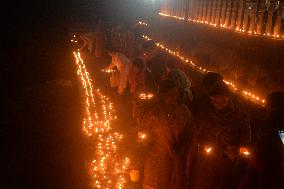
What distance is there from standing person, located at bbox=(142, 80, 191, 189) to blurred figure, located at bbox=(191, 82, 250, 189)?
261mm

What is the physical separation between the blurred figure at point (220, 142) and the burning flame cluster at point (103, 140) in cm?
190

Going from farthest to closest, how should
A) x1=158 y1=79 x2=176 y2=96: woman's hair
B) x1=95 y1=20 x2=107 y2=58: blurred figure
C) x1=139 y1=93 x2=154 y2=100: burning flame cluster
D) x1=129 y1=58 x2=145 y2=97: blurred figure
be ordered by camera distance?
x1=95 y1=20 x2=107 y2=58: blurred figure
x1=129 y1=58 x2=145 y2=97: blurred figure
x1=139 y1=93 x2=154 y2=100: burning flame cluster
x1=158 y1=79 x2=176 y2=96: woman's hair

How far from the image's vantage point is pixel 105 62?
1862cm

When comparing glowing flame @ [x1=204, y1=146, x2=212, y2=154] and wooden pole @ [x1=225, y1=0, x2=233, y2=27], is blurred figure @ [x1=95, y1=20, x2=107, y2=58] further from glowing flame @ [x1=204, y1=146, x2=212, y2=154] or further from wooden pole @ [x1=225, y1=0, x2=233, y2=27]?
glowing flame @ [x1=204, y1=146, x2=212, y2=154]

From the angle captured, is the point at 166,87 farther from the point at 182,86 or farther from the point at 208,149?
the point at 182,86

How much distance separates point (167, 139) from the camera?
17.2 ft

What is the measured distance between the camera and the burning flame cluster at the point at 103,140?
22.7 feet

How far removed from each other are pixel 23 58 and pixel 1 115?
10.00 metres

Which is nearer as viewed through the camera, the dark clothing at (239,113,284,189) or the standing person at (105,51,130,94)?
the dark clothing at (239,113,284,189)

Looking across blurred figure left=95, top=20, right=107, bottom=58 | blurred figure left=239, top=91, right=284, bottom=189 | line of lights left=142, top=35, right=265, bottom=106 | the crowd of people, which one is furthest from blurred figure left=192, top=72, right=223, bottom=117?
blurred figure left=95, top=20, right=107, bottom=58

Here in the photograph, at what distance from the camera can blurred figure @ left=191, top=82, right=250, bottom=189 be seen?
16.3ft

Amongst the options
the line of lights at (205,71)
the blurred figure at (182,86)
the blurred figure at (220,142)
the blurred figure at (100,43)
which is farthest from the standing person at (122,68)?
the blurred figure at (220,142)

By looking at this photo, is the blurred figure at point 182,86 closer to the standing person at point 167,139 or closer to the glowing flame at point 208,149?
the standing person at point 167,139

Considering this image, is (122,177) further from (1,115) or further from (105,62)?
(105,62)
